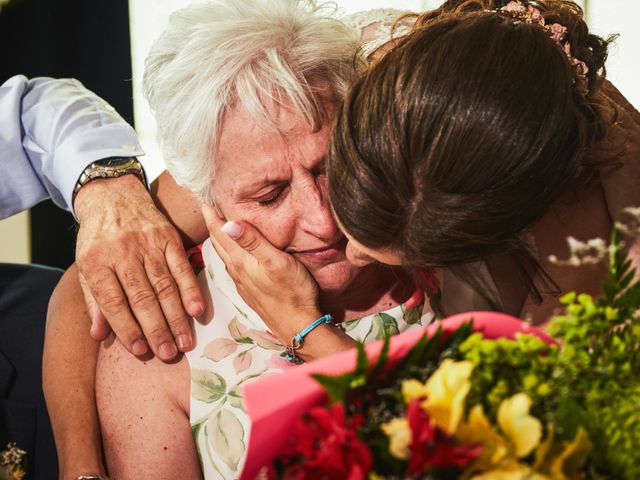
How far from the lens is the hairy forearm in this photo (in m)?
1.59

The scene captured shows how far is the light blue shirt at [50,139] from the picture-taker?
6.26 feet

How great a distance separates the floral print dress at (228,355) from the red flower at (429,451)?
0.87 m

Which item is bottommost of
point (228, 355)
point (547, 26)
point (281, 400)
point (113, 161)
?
point (228, 355)

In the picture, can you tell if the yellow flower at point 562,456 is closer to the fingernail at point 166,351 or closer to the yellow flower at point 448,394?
the yellow flower at point 448,394

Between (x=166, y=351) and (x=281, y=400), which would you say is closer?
(x=281, y=400)

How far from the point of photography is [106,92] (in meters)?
3.67

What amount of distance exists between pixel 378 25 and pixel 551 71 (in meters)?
0.60

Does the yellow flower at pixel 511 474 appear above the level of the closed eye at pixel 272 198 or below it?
above

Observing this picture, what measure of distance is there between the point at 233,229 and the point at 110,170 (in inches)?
18.9

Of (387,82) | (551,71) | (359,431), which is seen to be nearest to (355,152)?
(387,82)

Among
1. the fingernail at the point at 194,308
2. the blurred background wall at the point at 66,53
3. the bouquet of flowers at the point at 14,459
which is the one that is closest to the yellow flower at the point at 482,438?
the fingernail at the point at 194,308

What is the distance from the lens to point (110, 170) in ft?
6.18

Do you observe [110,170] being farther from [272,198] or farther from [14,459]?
[14,459]

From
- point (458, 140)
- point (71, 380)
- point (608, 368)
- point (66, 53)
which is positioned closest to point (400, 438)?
point (608, 368)
